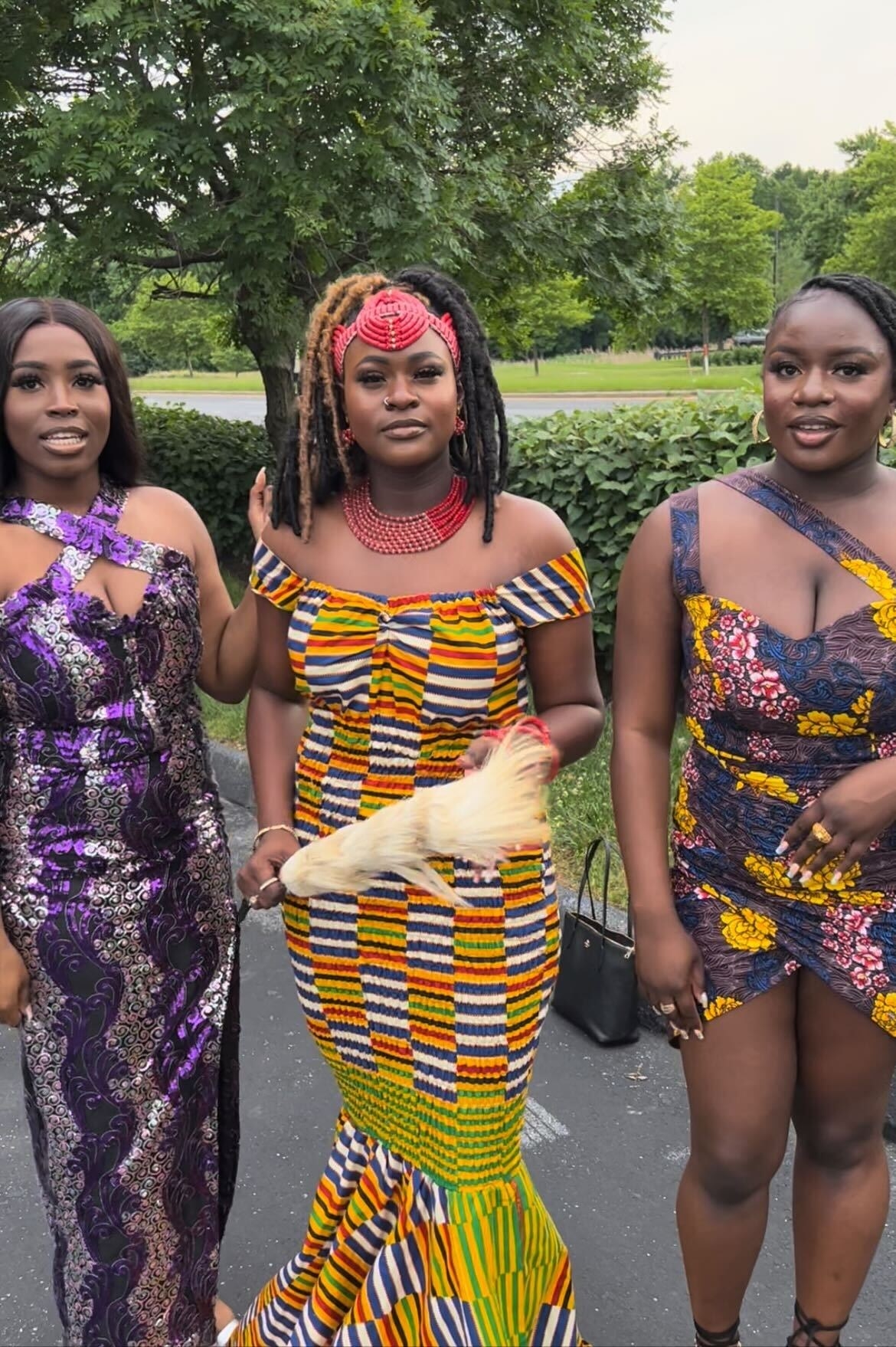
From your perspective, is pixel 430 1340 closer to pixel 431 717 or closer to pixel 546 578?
pixel 431 717

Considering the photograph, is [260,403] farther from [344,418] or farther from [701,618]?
[701,618]

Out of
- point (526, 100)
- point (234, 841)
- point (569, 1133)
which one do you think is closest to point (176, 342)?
point (526, 100)

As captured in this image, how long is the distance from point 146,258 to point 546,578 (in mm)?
6328

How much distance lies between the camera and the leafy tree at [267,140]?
5.59 m

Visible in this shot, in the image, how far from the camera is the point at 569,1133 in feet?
10.5

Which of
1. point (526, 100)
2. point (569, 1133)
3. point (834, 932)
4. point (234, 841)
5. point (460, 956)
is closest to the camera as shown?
point (834, 932)

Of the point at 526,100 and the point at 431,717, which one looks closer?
the point at 431,717

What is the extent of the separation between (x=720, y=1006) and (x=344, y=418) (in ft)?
4.29

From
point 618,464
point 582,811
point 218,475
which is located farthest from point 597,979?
point 218,475

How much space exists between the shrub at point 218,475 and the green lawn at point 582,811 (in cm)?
553

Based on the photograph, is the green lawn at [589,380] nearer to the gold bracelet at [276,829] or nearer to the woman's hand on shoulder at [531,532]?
the woman's hand on shoulder at [531,532]

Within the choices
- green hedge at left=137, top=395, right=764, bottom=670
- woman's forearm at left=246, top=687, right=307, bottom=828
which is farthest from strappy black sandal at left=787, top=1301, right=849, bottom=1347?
green hedge at left=137, top=395, right=764, bottom=670

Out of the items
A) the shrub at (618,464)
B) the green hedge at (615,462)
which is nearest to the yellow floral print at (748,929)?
the green hedge at (615,462)

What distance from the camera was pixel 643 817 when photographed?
2033 mm
